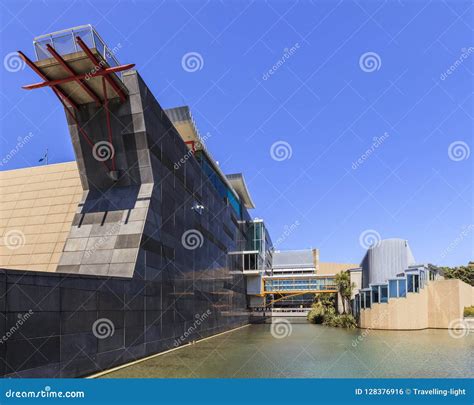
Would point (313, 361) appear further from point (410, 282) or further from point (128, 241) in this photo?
point (410, 282)

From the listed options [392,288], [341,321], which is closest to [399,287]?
[392,288]

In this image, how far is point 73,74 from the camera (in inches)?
632

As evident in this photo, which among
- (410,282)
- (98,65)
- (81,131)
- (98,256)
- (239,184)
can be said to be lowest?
(98,256)

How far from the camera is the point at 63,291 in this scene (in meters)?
12.0

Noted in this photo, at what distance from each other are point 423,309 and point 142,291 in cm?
2585

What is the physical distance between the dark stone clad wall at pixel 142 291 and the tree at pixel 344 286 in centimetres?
1759

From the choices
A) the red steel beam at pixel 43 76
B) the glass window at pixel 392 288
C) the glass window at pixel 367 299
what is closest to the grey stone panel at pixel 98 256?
the red steel beam at pixel 43 76

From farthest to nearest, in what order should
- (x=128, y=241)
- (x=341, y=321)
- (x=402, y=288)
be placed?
1. (x=341, y=321)
2. (x=402, y=288)
3. (x=128, y=241)

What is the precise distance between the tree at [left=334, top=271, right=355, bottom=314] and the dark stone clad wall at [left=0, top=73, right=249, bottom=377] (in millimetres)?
17594

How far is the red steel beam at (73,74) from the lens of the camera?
1502 cm

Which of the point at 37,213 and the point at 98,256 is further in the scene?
the point at 37,213

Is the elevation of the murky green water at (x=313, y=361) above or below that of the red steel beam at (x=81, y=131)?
below

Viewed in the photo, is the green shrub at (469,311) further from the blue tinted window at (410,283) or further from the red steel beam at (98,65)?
the red steel beam at (98,65)

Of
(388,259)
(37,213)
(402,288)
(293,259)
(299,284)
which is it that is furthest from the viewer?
(293,259)
